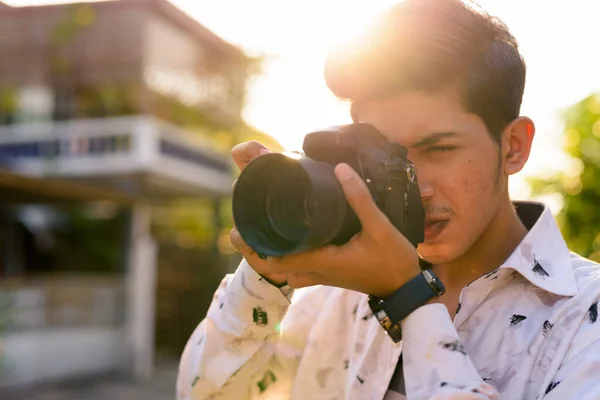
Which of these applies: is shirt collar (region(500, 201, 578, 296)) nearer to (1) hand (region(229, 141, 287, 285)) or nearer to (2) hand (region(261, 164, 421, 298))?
(2) hand (region(261, 164, 421, 298))

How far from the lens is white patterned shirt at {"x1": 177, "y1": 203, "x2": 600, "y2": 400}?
5.14 feet

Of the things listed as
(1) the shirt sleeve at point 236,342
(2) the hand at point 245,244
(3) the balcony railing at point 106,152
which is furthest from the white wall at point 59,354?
(2) the hand at point 245,244

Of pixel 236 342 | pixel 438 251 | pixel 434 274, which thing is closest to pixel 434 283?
pixel 434 274

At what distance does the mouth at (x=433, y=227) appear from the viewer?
6.02 feet

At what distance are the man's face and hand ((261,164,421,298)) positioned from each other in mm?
268

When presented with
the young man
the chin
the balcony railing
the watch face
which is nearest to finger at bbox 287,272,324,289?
the young man

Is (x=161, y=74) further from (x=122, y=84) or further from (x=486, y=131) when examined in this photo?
(x=486, y=131)

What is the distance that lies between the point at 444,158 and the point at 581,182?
10.8 m

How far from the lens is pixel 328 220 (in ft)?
4.95

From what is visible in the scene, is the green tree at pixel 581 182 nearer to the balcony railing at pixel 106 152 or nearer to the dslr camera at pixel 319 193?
the balcony railing at pixel 106 152

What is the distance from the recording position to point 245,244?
171 cm

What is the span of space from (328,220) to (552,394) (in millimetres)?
555

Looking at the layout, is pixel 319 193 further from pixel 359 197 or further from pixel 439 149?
pixel 439 149

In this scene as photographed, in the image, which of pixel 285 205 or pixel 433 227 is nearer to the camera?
pixel 285 205
